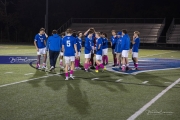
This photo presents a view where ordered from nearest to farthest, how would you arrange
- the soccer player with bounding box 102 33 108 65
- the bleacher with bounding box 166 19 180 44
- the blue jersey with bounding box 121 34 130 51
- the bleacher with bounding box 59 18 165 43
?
1. the blue jersey with bounding box 121 34 130 51
2. the soccer player with bounding box 102 33 108 65
3. the bleacher with bounding box 166 19 180 44
4. the bleacher with bounding box 59 18 165 43

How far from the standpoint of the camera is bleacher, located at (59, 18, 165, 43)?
4165cm

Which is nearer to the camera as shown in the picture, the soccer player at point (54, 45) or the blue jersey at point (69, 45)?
the blue jersey at point (69, 45)

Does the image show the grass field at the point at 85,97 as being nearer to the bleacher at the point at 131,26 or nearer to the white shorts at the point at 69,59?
the white shorts at the point at 69,59

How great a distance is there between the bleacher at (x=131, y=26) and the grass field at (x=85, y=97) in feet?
102

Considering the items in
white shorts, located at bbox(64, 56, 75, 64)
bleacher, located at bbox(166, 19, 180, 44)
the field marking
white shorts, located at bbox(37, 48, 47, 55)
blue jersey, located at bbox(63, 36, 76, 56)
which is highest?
bleacher, located at bbox(166, 19, 180, 44)

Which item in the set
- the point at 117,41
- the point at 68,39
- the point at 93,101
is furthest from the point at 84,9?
the point at 93,101

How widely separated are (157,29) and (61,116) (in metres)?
38.2

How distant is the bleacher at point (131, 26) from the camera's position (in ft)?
137

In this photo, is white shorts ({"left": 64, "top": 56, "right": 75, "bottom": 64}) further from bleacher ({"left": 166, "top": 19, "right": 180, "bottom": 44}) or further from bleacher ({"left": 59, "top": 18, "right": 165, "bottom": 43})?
bleacher ({"left": 59, "top": 18, "right": 165, "bottom": 43})

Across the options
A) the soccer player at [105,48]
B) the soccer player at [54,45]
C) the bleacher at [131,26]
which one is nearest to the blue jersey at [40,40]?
the soccer player at [54,45]

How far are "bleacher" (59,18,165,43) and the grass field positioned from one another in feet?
102

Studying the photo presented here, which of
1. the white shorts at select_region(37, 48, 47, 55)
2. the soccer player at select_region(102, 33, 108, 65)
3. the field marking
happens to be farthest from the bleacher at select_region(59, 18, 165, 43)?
the field marking

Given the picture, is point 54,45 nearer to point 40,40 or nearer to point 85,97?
point 40,40

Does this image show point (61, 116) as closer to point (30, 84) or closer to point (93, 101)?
point (93, 101)
